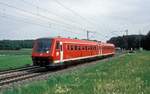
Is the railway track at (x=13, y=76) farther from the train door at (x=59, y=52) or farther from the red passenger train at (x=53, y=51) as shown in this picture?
the train door at (x=59, y=52)

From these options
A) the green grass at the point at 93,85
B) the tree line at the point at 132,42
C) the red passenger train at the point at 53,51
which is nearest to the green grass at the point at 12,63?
A: the red passenger train at the point at 53,51

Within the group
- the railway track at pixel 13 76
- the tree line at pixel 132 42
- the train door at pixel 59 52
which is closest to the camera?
the railway track at pixel 13 76

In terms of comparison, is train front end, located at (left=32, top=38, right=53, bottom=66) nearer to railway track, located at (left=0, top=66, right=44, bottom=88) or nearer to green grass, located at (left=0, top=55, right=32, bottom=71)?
railway track, located at (left=0, top=66, right=44, bottom=88)

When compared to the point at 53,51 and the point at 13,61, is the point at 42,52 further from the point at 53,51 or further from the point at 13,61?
the point at 13,61

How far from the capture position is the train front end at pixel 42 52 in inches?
1144

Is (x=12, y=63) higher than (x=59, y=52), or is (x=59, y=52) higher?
(x=59, y=52)

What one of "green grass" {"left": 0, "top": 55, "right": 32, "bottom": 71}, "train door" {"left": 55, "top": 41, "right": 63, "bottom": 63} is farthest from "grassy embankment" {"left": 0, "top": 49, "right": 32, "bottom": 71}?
"train door" {"left": 55, "top": 41, "right": 63, "bottom": 63}

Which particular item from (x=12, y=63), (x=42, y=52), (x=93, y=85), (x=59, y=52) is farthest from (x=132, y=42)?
(x=93, y=85)

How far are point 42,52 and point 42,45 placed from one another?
758mm

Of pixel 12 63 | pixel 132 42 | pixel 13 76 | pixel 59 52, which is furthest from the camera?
pixel 132 42

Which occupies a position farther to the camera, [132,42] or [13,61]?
[132,42]

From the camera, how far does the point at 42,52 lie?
29.7 m

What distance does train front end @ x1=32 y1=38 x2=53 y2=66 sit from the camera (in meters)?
29.1

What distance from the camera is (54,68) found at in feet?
105
